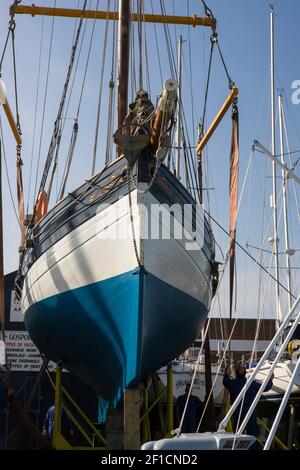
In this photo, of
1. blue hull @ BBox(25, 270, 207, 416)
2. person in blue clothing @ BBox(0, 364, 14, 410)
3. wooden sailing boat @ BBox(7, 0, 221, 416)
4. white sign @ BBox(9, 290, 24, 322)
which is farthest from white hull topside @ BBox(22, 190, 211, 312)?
white sign @ BBox(9, 290, 24, 322)

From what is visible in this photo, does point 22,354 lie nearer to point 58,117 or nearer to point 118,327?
point 58,117

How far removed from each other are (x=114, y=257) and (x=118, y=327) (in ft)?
2.82

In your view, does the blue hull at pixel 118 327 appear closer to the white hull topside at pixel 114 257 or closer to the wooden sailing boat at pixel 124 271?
the wooden sailing boat at pixel 124 271

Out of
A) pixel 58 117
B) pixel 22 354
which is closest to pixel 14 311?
pixel 22 354

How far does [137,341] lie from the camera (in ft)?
21.8

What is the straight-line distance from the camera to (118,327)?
22.7 ft

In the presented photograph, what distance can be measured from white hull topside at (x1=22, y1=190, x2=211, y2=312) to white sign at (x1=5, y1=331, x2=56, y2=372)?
22.5 feet

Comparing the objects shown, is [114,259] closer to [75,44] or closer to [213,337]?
[75,44]


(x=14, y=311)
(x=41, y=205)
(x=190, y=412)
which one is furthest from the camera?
(x=14, y=311)

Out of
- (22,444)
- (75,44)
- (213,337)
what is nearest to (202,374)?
(22,444)

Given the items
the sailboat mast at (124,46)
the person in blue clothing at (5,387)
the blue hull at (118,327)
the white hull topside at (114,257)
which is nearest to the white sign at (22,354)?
the blue hull at (118,327)

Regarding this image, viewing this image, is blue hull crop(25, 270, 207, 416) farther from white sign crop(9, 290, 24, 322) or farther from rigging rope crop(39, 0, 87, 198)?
white sign crop(9, 290, 24, 322)

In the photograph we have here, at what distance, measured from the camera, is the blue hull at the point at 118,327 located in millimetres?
6715

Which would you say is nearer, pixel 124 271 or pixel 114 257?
pixel 124 271
